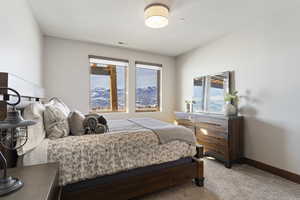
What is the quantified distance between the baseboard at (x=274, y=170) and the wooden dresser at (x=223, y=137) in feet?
0.57

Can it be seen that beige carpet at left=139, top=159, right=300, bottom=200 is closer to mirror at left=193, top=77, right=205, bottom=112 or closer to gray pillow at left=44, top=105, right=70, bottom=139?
gray pillow at left=44, top=105, right=70, bottom=139

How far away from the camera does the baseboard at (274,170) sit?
205 centimetres

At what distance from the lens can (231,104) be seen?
2.81 metres

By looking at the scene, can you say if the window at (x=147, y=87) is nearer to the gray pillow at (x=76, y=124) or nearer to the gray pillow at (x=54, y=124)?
the gray pillow at (x=76, y=124)

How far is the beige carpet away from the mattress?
1.45 ft

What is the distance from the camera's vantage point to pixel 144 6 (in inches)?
84.5

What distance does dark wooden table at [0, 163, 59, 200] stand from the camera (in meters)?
0.72

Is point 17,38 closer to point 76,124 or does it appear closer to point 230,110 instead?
point 76,124

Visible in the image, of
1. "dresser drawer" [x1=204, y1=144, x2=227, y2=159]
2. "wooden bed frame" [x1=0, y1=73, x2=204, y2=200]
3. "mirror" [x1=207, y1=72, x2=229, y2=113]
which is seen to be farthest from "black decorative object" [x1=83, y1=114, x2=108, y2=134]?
"mirror" [x1=207, y1=72, x2=229, y2=113]

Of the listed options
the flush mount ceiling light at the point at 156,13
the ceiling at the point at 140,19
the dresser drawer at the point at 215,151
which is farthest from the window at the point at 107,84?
the dresser drawer at the point at 215,151

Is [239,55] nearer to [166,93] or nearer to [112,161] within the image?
[166,93]

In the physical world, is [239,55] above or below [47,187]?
above

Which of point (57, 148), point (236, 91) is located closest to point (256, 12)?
point (236, 91)

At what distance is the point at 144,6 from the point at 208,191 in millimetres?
2680
